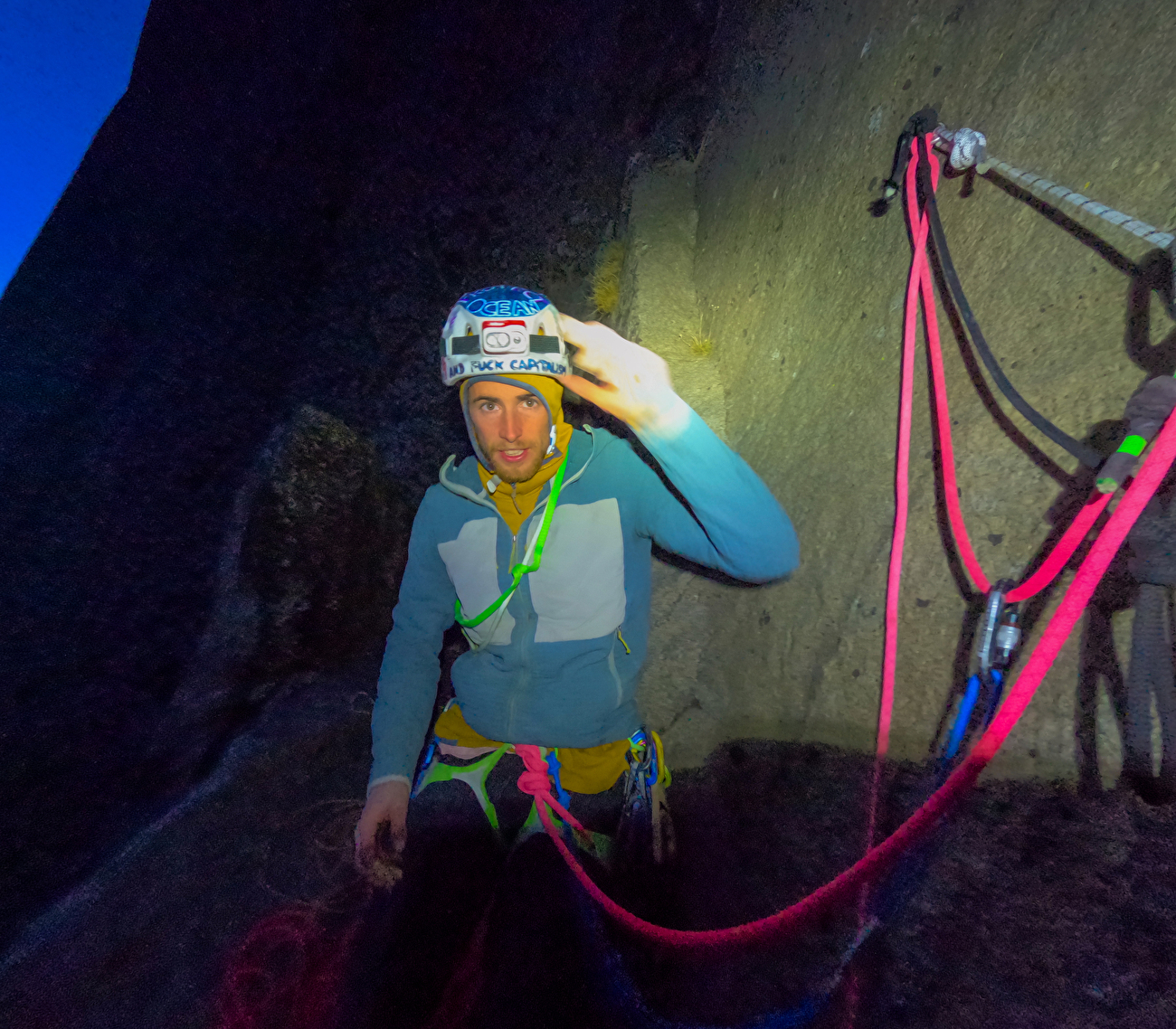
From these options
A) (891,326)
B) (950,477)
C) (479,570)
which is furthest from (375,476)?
(950,477)

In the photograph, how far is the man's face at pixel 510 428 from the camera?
181cm

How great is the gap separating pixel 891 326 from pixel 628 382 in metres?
1.02

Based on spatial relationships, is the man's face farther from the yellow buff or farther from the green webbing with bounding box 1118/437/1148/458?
the green webbing with bounding box 1118/437/1148/458

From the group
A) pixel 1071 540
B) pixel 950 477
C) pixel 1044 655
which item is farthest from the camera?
pixel 950 477

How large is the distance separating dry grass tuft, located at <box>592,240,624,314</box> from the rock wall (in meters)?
0.50

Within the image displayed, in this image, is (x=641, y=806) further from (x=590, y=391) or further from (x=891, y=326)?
(x=891, y=326)

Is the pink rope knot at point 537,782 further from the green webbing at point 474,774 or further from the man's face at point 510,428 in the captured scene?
the man's face at point 510,428

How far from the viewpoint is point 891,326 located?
70.4 inches

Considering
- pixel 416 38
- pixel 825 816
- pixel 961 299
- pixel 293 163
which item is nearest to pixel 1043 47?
pixel 961 299

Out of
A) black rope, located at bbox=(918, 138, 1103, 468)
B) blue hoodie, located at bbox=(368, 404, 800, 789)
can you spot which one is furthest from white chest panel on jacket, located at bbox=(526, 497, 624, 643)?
black rope, located at bbox=(918, 138, 1103, 468)

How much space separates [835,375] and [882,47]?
1.19 metres

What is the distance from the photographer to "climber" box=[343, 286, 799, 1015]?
180cm

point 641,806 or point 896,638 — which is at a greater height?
point 896,638

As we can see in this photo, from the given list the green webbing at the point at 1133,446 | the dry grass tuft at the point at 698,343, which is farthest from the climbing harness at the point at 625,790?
the dry grass tuft at the point at 698,343
